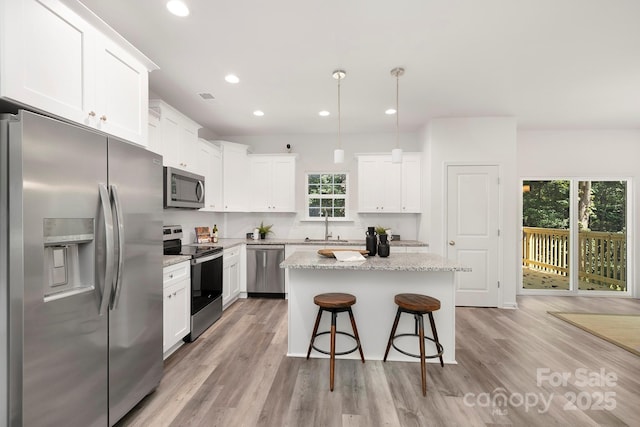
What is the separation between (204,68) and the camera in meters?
2.89

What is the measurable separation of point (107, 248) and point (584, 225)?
21.9 ft

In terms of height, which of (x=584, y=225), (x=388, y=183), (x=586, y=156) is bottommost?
(x=584, y=225)

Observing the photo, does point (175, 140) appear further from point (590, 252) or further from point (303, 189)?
point (590, 252)

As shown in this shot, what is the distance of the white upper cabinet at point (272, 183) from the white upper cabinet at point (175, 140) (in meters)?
1.22

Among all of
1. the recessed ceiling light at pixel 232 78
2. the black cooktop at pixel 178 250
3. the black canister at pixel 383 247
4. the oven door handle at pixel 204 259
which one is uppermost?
the recessed ceiling light at pixel 232 78

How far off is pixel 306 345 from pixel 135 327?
1.47 meters

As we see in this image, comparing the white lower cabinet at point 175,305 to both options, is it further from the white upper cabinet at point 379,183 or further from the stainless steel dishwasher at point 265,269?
the white upper cabinet at point 379,183

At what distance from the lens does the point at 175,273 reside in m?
2.75

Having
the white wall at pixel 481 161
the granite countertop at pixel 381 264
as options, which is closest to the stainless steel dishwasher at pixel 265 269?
the granite countertop at pixel 381 264

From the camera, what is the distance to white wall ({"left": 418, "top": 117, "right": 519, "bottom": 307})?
4320 mm

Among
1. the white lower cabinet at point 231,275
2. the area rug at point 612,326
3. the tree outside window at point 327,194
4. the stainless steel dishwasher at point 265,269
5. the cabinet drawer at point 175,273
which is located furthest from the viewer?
the tree outside window at point 327,194

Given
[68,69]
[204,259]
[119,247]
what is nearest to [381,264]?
[119,247]

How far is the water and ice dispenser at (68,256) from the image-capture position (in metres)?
Answer: 1.39

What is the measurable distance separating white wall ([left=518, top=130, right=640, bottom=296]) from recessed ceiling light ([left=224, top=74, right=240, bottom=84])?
4.62 meters
